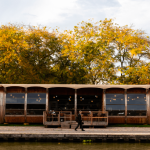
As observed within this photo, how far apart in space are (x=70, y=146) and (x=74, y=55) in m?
23.1

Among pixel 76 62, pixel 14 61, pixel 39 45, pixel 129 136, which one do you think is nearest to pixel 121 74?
pixel 76 62

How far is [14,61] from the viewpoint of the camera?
38.9 metres

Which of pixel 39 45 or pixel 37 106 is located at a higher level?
pixel 39 45

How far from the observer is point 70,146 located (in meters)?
16.8

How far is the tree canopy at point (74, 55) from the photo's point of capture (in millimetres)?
37219

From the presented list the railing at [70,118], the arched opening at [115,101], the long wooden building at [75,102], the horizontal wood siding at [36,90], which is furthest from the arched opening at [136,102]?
the horizontal wood siding at [36,90]

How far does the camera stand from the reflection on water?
53.3 feet

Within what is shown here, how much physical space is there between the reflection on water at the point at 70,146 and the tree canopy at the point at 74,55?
19.6 m

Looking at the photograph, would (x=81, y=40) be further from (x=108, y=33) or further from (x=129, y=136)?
(x=129, y=136)

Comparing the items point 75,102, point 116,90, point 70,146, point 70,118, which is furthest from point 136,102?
point 70,146

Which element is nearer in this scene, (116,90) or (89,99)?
(116,90)

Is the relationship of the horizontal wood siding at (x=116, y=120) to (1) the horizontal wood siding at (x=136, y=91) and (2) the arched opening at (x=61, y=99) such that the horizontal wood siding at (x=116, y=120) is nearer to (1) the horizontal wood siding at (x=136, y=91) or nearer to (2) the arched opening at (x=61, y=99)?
(1) the horizontal wood siding at (x=136, y=91)

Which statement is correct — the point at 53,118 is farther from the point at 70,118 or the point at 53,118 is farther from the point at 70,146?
the point at 70,146

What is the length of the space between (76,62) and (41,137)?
22630 mm
